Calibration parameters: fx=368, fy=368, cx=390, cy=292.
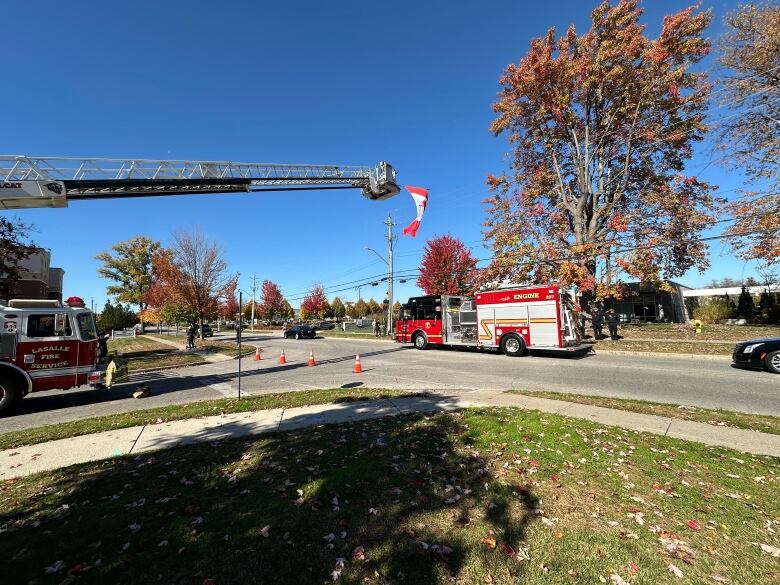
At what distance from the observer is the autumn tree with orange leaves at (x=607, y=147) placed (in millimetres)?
19000

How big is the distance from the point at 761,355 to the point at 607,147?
14.5 m

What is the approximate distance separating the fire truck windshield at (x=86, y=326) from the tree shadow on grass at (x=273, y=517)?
6583 mm

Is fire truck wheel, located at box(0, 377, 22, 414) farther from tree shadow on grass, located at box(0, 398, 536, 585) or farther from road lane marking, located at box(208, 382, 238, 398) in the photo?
tree shadow on grass, located at box(0, 398, 536, 585)

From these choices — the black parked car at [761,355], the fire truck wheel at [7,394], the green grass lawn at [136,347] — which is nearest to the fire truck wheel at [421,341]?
the black parked car at [761,355]

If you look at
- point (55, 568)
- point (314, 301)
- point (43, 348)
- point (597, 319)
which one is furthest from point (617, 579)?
point (314, 301)

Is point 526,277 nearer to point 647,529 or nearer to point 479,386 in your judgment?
point 479,386

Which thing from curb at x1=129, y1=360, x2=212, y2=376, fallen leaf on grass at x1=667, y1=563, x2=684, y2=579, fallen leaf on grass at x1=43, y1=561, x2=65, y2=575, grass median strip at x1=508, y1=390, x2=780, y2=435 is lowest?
grass median strip at x1=508, y1=390, x2=780, y2=435

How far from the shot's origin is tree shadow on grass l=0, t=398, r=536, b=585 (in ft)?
9.26

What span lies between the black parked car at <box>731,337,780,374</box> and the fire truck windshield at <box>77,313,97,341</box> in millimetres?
20489

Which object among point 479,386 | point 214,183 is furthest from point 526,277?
→ point 214,183

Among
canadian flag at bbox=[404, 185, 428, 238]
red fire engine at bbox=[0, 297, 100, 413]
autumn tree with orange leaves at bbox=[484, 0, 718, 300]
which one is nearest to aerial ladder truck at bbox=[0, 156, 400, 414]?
red fire engine at bbox=[0, 297, 100, 413]

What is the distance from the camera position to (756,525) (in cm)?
331

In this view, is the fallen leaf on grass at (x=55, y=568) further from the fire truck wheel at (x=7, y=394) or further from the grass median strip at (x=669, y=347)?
the grass median strip at (x=669, y=347)

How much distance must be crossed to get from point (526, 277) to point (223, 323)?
91532mm
